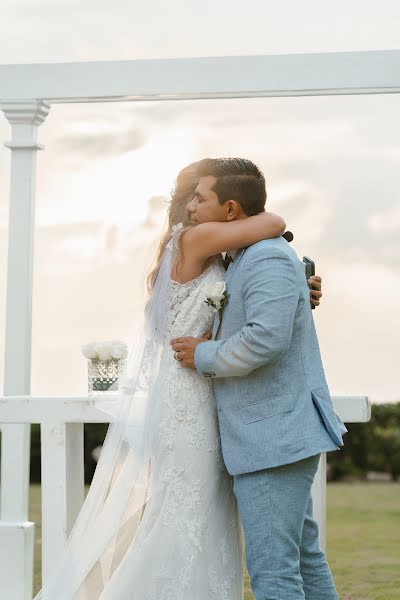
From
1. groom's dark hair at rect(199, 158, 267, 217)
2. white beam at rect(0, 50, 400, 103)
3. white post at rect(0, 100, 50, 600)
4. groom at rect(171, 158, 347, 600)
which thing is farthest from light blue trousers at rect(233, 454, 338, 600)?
white beam at rect(0, 50, 400, 103)

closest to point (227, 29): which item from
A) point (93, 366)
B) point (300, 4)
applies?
point (300, 4)

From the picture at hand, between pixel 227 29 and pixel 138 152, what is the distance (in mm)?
3186

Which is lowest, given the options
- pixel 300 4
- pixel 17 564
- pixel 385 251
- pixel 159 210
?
pixel 17 564

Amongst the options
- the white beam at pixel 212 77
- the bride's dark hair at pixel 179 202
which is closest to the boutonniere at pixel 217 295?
the bride's dark hair at pixel 179 202

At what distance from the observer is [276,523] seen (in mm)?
2918

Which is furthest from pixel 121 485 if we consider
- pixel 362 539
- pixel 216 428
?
pixel 362 539

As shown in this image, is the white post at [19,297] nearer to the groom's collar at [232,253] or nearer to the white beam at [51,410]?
the white beam at [51,410]

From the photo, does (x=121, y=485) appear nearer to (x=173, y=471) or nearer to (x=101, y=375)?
(x=173, y=471)

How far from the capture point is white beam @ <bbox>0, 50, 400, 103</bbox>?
4.12 meters

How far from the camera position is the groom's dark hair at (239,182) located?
3039 mm

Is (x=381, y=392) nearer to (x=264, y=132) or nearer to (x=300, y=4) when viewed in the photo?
(x=264, y=132)

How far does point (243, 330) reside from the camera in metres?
2.88

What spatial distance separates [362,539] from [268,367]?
655cm

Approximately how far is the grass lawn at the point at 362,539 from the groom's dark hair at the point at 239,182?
3567 millimetres
